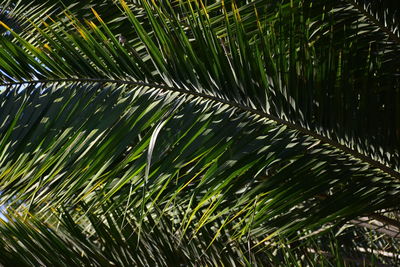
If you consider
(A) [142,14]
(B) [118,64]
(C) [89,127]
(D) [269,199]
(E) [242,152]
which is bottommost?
(D) [269,199]

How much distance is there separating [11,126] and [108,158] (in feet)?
1.17

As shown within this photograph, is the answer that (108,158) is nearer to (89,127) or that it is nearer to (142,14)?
(89,127)

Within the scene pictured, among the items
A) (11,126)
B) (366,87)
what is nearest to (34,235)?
(11,126)

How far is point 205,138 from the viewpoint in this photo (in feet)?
6.71

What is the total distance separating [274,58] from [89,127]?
60cm

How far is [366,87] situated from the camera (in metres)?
2.21

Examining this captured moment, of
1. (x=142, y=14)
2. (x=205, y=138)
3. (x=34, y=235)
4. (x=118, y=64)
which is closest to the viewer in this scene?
(x=205, y=138)


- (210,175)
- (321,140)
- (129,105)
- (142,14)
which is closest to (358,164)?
(321,140)

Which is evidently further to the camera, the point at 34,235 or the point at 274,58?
the point at 34,235

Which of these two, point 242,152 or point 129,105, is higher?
point 129,105

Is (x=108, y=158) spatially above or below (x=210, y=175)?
above

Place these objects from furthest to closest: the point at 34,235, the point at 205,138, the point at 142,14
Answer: the point at 142,14 → the point at 34,235 → the point at 205,138

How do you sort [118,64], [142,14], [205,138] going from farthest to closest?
[142,14] < [118,64] < [205,138]

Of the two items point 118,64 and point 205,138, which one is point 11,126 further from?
point 205,138
